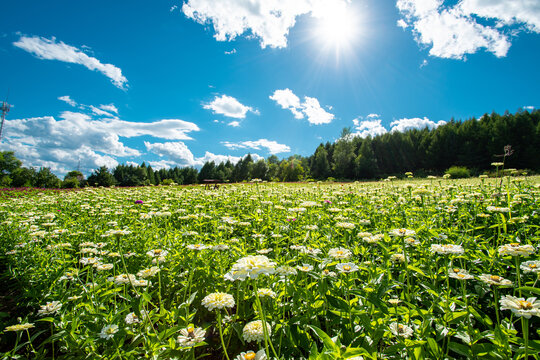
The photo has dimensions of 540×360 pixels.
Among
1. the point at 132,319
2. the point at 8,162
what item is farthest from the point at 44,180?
the point at 132,319

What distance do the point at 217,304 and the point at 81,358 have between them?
1.02 metres

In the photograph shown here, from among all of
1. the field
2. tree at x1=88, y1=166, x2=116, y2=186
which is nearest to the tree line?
tree at x1=88, y1=166, x2=116, y2=186

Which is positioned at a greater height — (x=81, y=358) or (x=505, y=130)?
(x=505, y=130)

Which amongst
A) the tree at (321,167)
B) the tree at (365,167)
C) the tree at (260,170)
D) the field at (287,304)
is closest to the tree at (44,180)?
the tree at (260,170)

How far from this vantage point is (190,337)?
129 centimetres

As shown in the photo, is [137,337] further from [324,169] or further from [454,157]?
[454,157]

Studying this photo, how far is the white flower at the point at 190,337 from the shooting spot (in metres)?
1.24

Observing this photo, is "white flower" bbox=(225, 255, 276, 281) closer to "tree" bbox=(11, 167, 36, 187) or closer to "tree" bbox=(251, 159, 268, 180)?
"tree" bbox=(11, 167, 36, 187)

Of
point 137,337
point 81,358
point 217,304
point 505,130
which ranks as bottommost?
point 81,358

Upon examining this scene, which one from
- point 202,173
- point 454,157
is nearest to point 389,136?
point 454,157

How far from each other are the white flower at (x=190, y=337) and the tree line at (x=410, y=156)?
3091 centimetres

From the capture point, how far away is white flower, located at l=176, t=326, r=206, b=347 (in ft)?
4.08

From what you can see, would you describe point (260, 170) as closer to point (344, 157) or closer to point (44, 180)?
point (344, 157)

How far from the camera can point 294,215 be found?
3.81 meters
